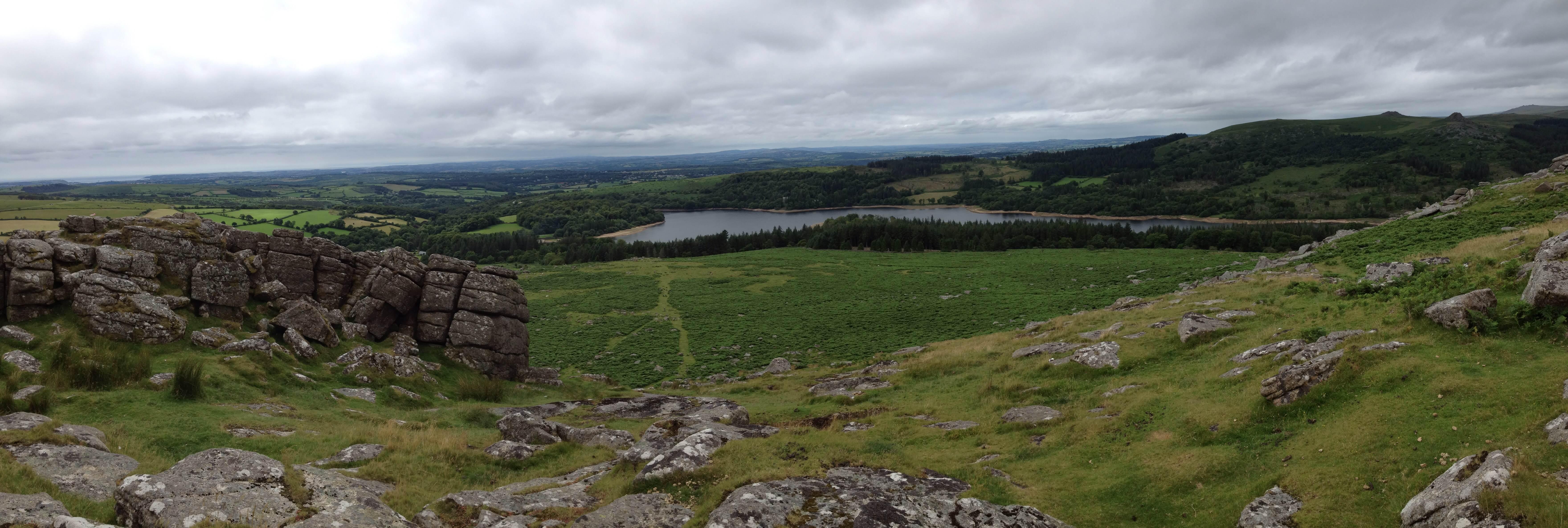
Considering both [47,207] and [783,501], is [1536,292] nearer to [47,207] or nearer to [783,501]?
[783,501]

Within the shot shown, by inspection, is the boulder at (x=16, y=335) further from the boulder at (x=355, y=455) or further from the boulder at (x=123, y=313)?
the boulder at (x=355, y=455)

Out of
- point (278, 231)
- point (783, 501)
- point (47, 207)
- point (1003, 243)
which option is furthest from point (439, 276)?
point (47, 207)

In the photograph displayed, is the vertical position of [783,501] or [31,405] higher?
[31,405]

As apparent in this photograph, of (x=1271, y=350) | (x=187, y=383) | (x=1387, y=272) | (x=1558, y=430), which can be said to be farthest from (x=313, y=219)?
(x=1558, y=430)

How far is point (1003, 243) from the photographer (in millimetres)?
112250

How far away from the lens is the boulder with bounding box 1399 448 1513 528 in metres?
7.81

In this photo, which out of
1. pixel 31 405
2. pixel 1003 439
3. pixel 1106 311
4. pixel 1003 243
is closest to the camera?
pixel 31 405

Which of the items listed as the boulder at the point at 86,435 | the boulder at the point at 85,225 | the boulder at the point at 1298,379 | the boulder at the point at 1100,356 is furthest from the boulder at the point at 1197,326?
the boulder at the point at 85,225

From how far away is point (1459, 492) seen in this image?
8203 millimetres

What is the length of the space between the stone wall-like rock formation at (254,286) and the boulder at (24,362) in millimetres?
2626

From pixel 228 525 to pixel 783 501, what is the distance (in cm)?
849

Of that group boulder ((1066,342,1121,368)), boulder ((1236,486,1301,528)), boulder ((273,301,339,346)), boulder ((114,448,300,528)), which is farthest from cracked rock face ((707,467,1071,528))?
boulder ((273,301,339,346))

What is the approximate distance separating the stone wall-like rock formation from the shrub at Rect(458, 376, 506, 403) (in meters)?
3.68

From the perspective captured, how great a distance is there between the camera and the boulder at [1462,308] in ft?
47.7
